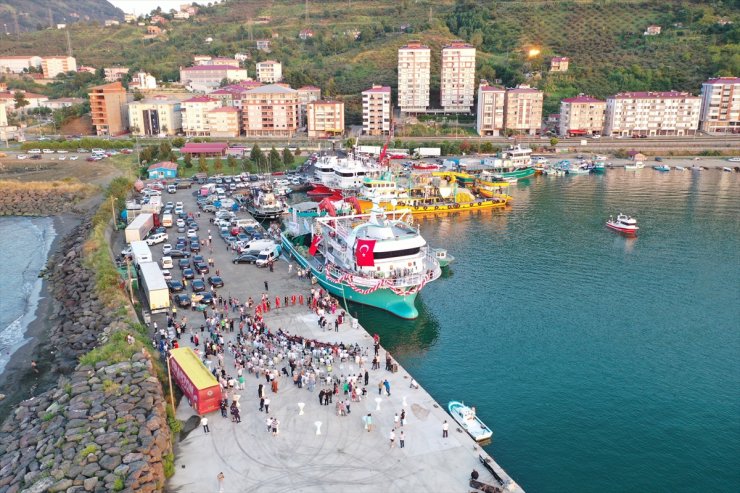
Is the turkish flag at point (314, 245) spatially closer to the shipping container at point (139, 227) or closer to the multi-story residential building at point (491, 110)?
the shipping container at point (139, 227)

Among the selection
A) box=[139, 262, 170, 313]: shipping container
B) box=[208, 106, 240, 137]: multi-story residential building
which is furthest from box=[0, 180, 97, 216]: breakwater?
box=[139, 262, 170, 313]: shipping container

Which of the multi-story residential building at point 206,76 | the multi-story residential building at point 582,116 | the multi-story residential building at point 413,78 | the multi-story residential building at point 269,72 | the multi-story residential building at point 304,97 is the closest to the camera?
the multi-story residential building at point 582,116

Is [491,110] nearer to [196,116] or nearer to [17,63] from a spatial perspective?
[196,116]

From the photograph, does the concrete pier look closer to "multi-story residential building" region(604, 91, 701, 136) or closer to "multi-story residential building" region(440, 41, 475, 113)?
"multi-story residential building" region(604, 91, 701, 136)

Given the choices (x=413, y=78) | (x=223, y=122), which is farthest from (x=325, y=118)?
(x=413, y=78)

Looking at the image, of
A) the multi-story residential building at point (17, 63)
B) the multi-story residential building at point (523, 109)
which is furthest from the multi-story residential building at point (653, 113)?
the multi-story residential building at point (17, 63)

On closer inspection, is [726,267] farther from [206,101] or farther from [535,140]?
[206,101]
